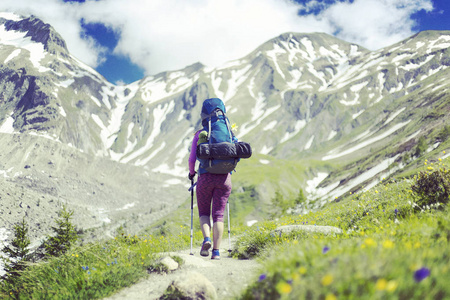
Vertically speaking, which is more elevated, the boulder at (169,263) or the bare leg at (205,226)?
the bare leg at (205,226)

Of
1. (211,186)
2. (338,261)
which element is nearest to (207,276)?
(211,186)

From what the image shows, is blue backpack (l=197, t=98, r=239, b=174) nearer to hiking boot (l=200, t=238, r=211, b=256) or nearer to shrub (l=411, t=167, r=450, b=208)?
hiking boot (l=200, t=238, r=211, b=256)

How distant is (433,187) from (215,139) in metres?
4.89

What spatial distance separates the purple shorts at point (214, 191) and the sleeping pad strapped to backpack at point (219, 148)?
226 millimetres

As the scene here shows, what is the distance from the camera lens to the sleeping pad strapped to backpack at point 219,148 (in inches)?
263

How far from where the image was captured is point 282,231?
7691 millimetres

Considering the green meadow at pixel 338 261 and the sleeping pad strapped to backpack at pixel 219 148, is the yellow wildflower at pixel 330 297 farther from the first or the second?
the sleeping pad strapped to backpack at pixel 219 148

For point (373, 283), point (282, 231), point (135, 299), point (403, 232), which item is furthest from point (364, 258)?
point (282, 231)

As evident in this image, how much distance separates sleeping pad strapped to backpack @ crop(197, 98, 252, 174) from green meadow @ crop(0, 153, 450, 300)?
Result: 2.12m

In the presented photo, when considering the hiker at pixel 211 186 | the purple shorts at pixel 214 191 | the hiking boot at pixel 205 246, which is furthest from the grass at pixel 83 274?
the purple shorts at pixel 214 191

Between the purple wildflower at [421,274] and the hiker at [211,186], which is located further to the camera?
the hiker at [211,186]

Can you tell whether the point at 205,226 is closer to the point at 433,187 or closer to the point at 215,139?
the point at 215,139

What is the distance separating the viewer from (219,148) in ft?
22.0

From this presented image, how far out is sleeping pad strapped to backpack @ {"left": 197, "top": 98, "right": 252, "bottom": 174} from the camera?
669cm
